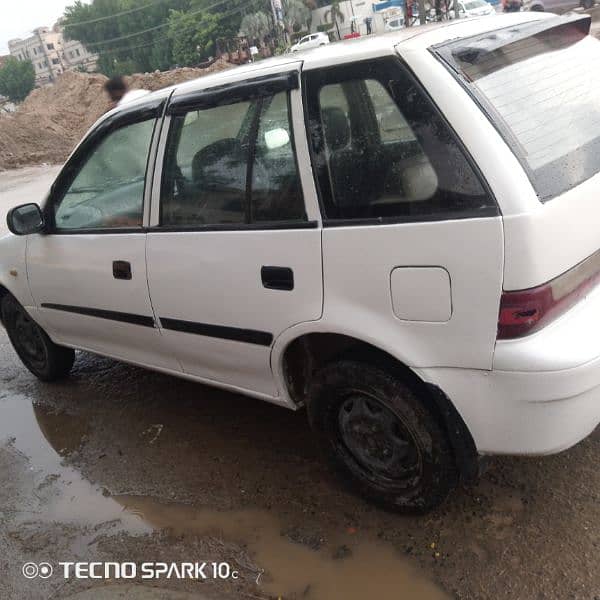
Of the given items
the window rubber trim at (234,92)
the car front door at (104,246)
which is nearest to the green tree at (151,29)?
the car front door at (104,246)

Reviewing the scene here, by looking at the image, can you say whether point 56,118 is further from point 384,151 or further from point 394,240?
point 394,240

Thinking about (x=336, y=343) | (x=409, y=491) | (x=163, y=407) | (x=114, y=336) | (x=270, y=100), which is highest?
(x=270, y=100)

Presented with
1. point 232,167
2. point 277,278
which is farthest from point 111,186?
point 277,278

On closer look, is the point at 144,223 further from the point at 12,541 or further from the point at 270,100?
the point at 12,541

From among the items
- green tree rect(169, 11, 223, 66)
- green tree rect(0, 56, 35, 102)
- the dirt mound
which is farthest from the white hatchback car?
green tree rect(0, 56, 35, 102)

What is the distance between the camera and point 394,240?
2025 millimetres

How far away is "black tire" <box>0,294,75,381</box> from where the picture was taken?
13.5 feet

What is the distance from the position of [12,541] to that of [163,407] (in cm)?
113

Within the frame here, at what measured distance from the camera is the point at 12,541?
282 centimetres

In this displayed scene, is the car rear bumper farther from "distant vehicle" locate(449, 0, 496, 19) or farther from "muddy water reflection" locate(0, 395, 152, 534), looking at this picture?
"distant vehicle" locate(449, 0, 496, 19)

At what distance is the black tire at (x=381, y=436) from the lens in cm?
219

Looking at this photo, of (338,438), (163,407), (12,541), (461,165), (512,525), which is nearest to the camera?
(461,165)

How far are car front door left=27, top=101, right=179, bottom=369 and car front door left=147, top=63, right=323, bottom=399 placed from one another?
6.3 inches

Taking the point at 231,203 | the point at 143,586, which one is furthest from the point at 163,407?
the point at 231,203
